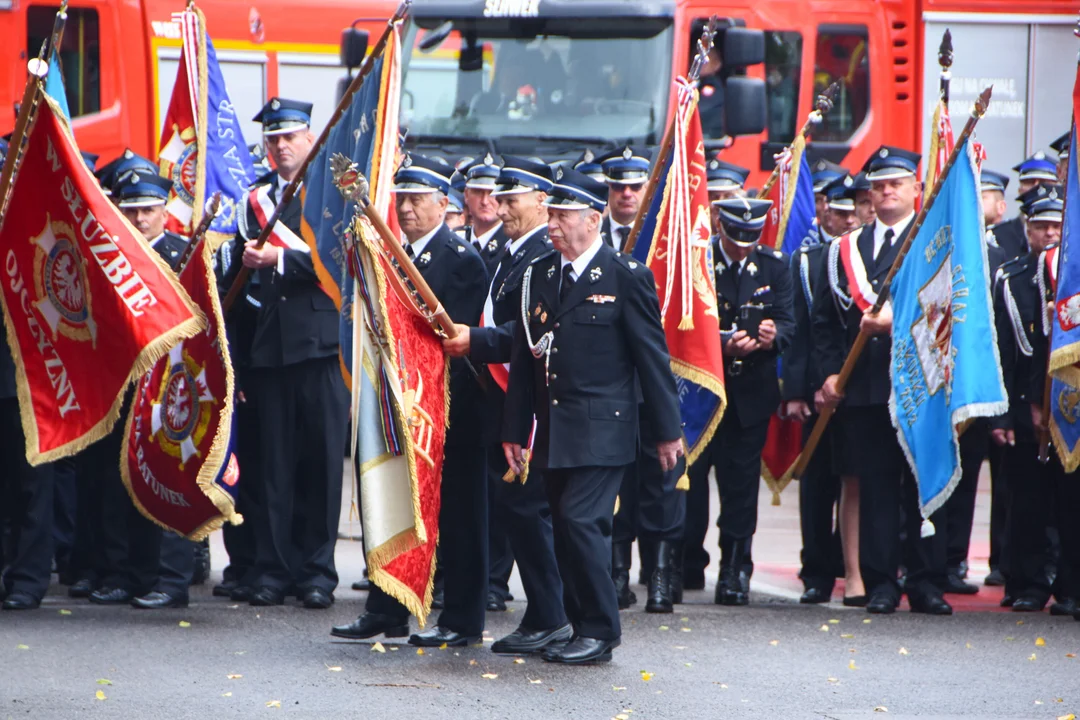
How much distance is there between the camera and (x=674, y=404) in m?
7.40

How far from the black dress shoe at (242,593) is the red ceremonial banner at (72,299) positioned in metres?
1.13

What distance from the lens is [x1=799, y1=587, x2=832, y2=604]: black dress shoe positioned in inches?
369

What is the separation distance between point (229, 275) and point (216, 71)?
1409mm

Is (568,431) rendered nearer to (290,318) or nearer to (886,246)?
(290,318)

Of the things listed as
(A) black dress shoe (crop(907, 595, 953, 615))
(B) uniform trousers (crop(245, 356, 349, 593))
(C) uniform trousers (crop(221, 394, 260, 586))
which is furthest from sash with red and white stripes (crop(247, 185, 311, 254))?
(A) black dress shoe (crop(907, 595, 953, 615))

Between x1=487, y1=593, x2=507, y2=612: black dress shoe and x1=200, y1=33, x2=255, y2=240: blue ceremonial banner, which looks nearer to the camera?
x1=487, y1=593, x2=507, y2=612: black dress shoe

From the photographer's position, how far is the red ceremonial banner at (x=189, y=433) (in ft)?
27.1

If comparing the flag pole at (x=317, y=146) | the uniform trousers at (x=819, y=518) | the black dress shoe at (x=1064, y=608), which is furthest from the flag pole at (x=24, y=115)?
the black dress shoe at (x=1064, y=608)

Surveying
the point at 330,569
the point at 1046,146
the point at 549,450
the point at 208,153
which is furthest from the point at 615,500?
the point at 1046,146

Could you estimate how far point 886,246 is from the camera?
925cm

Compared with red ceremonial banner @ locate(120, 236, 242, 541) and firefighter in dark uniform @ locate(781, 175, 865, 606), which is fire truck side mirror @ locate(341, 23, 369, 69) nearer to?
firefighter in dark uniform @ locate(781, 175, 865, 606)

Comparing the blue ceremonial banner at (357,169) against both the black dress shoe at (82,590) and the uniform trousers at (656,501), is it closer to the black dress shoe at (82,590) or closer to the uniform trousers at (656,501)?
the uniform trousers at (656,501)

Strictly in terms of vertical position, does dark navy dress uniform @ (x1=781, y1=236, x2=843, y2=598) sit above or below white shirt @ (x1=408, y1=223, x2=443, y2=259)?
below

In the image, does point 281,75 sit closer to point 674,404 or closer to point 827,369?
point 827,369
